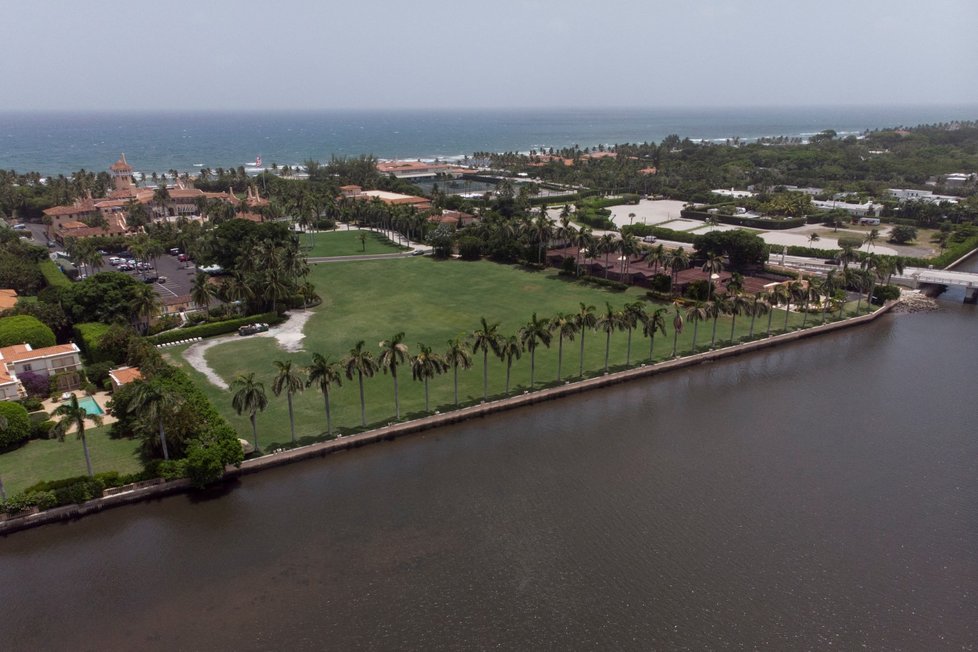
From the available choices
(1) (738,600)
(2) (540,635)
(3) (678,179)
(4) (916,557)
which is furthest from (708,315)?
(3) (678,179)

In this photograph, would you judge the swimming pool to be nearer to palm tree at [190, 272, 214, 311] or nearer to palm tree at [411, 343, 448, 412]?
palm tree at [190, 272, 214, 311]

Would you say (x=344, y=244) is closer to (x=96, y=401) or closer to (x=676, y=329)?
(x=96, y=401)

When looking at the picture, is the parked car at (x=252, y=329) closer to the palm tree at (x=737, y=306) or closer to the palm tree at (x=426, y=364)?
the palm tree at (x=426, y=364)

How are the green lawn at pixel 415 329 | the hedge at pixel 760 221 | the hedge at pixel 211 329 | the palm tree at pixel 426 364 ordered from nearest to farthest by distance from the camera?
the palm tree at pixel 426 364
the green lawn at pixel 415 329
the hedge at pixel 211 329
the hedge at pixel 760 221

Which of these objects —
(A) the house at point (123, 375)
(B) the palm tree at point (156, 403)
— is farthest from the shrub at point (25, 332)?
(B) the palm tree at point (156, 403)

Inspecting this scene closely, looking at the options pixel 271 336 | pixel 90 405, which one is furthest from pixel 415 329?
pixel 90 405

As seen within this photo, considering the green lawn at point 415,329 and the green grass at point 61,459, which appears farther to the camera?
the green lawn at point 415,329
